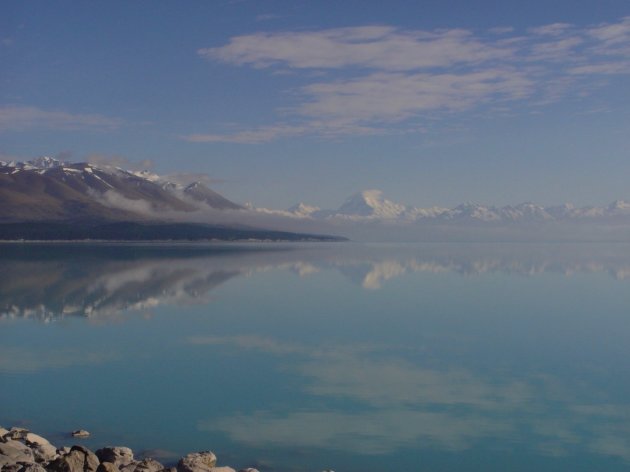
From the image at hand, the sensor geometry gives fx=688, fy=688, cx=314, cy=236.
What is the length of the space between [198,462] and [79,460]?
1.54 metres

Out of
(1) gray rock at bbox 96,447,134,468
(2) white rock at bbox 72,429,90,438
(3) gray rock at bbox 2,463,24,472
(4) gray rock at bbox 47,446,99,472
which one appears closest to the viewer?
(3) gray rock at bbox 2,463,24,472

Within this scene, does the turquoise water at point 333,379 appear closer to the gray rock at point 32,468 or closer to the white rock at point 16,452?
the white rock at point 16,452

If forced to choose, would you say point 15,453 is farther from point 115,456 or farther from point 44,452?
point 115,456

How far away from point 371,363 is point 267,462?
6.53 meters

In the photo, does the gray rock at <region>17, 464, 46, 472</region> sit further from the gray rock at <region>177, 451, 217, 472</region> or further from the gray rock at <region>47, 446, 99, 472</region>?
the gray rock at <region>177, 451, 217, 472</region>

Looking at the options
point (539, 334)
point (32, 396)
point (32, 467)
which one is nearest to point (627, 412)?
point (539, 334)

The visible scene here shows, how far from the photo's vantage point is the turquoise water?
35.2 feet

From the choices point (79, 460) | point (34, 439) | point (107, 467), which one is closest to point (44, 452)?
point (34, 439)

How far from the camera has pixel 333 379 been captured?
1463cm

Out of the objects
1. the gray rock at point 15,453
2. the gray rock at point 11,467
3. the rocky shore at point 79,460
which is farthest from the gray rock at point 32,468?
the gray rock at point 15,453

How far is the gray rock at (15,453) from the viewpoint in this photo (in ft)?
29.7

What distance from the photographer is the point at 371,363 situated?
53.1 feet

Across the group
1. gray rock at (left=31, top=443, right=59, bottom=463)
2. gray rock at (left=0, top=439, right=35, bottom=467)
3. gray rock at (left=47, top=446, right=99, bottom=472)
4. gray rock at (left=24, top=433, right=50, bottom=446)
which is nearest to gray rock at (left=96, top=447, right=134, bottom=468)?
gray rock at (left=47, top=446, right=99, bottom=472)

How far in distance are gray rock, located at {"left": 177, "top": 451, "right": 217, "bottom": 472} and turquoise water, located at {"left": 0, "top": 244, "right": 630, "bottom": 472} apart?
47 centimetres
